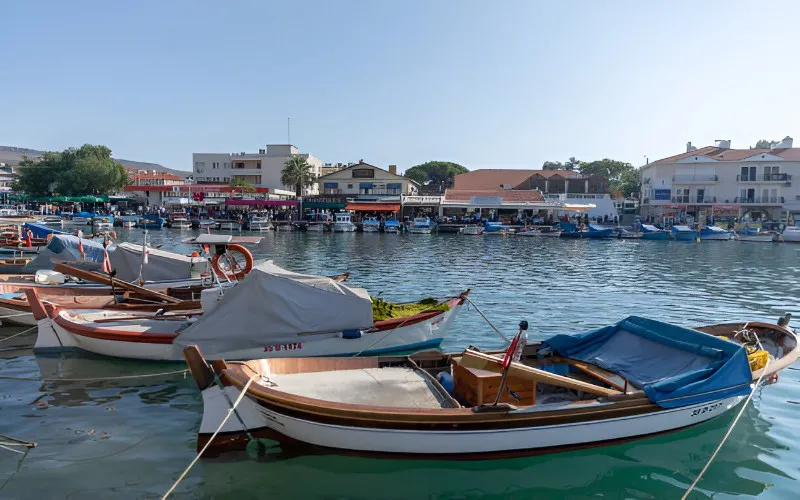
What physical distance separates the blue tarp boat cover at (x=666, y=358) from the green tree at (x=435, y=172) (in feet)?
329

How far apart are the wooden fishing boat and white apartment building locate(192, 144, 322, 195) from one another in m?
79.0

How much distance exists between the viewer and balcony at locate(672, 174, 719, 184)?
232ft

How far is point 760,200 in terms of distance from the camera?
2704 inches

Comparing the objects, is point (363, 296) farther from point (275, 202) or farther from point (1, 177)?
point (1, 177)

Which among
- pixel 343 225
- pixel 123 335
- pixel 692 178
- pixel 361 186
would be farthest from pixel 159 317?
pixel 692 178

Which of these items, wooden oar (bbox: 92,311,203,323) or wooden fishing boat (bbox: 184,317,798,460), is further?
wooden oar (bbox: 92,311,203,323)

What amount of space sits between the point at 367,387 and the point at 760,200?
74.9m

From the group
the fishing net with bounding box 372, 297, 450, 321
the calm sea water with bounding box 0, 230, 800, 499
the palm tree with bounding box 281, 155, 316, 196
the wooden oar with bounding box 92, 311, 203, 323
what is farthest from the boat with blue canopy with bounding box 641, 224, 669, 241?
the wooden oar with bounding box 92, 311, 203, 323

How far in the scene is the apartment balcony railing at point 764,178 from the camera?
67.2m

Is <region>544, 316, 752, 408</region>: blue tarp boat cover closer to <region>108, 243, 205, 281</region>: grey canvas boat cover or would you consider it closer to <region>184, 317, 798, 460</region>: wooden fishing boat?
<region>184, 317, 798, 460</region>: wooden fishing boat

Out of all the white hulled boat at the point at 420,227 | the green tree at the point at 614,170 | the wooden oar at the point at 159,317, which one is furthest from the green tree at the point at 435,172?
the wooden oar at the point at 159,317

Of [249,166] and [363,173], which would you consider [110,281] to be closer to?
[363,173]

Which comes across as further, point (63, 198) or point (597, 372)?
point (63, 198)

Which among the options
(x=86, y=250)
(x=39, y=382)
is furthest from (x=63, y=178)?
(x=39, y=382)
